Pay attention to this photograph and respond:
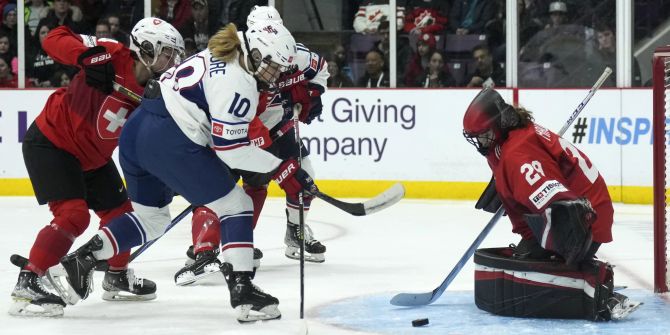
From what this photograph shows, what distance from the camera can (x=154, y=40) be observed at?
4.06 m

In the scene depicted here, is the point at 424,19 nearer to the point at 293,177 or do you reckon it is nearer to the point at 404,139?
the point at 404,139

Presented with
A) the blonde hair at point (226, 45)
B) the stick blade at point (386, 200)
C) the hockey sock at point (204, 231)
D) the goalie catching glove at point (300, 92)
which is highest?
the blonde hair at point (226, 45)

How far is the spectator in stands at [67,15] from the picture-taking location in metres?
8.84

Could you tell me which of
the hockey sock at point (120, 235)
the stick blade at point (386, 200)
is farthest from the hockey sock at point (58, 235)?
the stick blade at point (386, 200)

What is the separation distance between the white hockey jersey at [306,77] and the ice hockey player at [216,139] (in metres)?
1.23

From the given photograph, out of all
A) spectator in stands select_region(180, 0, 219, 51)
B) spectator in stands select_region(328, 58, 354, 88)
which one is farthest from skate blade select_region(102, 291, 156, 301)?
spectator in stands select_region(180, 0, 219, 51)

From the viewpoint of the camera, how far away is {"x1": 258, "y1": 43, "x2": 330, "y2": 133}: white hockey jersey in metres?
5.06

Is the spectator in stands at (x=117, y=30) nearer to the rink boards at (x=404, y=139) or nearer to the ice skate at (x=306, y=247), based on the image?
the rink boards at (x=404, y=139)

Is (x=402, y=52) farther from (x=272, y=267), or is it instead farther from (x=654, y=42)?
(x=272, y=267)

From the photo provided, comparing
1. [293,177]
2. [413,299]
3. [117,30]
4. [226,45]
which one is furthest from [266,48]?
[117,30]

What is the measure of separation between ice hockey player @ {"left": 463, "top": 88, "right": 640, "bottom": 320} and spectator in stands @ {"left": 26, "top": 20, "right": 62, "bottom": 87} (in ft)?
18.0

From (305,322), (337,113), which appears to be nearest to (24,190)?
(337,113)

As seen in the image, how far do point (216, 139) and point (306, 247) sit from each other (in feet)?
5.62

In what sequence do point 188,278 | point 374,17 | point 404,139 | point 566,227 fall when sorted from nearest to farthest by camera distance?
1. point 566,227
2. point 188,278
3. point 404,139
4. point 374,17
